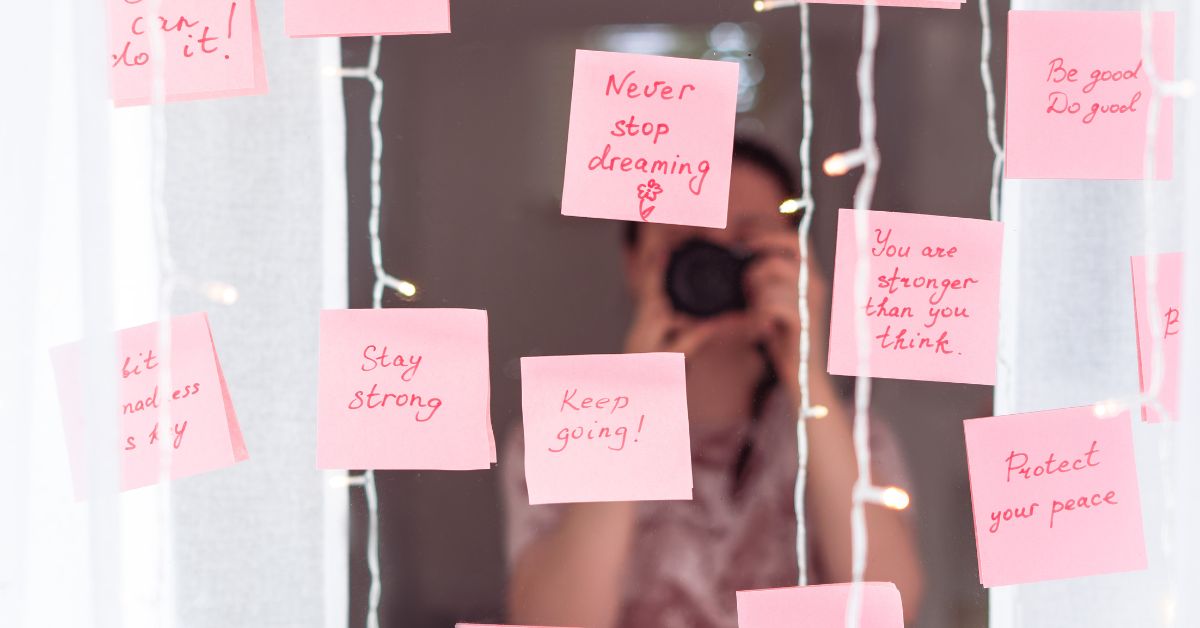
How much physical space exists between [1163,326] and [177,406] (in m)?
0.76

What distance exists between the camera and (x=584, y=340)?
646mm

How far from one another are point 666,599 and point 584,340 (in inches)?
8.8

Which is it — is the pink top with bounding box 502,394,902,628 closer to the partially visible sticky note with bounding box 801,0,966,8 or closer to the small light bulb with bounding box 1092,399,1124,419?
the small light bulb with bounding box 1092,399,1124,419

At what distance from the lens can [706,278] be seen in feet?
2.11

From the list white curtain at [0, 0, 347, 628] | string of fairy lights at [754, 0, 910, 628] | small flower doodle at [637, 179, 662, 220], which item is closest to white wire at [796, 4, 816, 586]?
string of fairy lights at [754, 0, 910, 628]

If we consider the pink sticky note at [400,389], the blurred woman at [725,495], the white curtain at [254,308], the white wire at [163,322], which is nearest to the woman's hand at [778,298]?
the blurred woman at [725,495]

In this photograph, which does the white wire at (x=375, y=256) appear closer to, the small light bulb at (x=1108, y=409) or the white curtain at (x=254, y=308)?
the white curtain at (x=254, y=308)

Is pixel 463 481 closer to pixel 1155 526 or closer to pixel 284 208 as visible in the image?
pixel 284 208

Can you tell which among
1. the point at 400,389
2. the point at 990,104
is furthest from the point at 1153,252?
the point at 400,389

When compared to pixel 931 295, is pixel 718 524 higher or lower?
lower

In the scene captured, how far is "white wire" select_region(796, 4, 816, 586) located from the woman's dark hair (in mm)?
11

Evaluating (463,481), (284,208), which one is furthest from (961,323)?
(284,208)

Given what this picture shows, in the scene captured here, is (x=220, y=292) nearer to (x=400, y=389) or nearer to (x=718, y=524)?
(x=400, y=389)

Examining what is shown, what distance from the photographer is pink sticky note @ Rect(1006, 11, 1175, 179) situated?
2.02 ft
